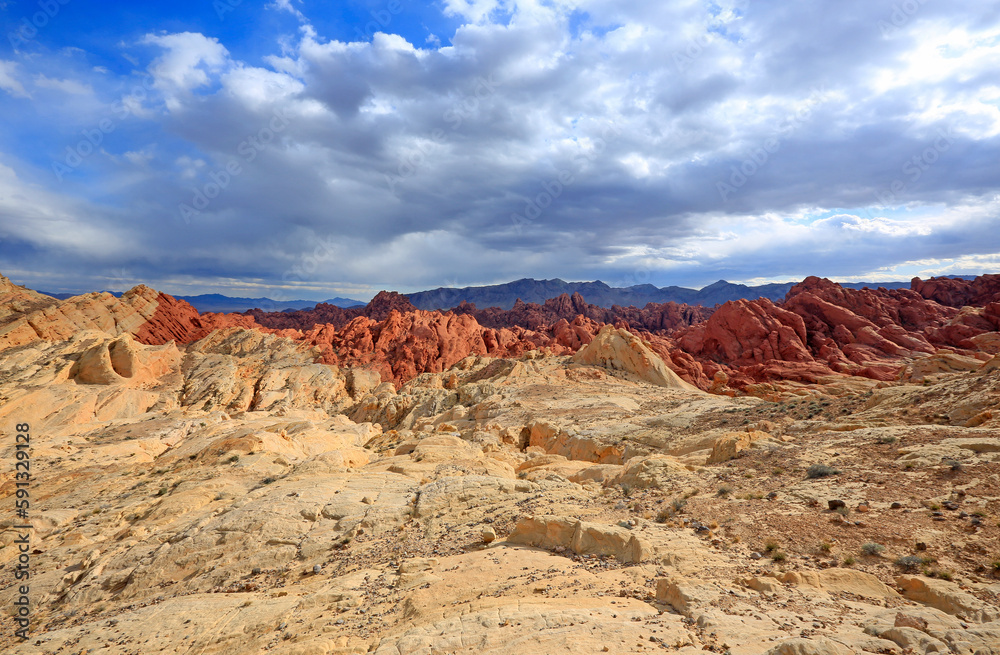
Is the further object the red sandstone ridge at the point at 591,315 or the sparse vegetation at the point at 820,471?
the red sandstone ridge at the point at 591,315

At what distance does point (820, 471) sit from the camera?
45.9 ft

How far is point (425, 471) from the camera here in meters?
19.8

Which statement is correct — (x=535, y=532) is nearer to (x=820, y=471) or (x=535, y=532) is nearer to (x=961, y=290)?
(x=820, y=471)

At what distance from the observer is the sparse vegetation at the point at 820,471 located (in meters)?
13.9

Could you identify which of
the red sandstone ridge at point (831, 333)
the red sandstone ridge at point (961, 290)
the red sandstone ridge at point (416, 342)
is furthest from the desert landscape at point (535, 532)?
the red sandstone ridge at point (961, 290)

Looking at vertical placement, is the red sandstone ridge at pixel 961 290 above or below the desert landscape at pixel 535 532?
above

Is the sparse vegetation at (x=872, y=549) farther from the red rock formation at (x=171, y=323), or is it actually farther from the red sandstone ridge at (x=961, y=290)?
the red sandstone ridge at (x=961, y=290)

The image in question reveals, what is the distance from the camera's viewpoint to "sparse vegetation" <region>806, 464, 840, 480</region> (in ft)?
45.7

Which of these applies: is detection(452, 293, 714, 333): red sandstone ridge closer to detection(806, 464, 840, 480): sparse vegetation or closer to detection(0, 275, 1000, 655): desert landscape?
detection(0, 275, 1000, 655): desert landscape

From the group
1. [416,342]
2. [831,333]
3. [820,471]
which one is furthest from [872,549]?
[831,333]

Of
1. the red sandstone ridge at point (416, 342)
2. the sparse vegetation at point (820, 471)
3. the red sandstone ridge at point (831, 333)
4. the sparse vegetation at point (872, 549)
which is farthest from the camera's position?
the red sandstone ridge at point (416, 342)

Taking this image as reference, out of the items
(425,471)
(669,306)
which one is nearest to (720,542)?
(425,471)

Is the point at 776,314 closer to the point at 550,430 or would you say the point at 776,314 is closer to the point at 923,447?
the point at 550,430

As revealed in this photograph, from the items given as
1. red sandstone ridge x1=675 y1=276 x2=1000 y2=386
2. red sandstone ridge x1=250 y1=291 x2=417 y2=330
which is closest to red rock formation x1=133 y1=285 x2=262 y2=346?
red sandstone ridge x1=250 y1=291 x2=417 y2=330
